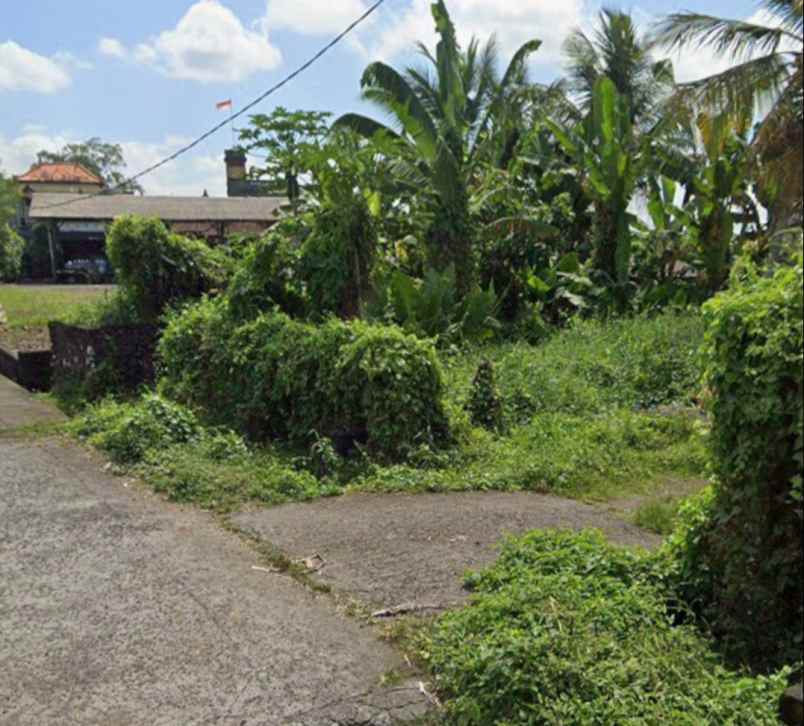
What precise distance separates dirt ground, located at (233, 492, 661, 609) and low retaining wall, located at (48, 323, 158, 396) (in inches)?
231

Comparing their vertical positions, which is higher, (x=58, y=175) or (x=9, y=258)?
(x=58, y=175)

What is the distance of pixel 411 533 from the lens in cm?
520

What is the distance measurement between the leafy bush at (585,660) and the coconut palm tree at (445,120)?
10.8m

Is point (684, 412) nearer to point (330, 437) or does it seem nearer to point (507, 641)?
point (330, 437)

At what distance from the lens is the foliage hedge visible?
6.89 metres

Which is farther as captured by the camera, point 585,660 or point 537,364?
point 537,364

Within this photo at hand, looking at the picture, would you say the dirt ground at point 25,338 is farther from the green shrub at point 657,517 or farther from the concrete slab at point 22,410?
the green shrub at point 657,517

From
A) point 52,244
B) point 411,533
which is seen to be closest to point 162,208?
point 52,244

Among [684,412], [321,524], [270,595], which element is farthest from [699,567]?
[684,412]

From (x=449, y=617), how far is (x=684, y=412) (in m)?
5.54

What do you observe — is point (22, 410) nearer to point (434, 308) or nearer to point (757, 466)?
point (434, 308)

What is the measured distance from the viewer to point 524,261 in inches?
647

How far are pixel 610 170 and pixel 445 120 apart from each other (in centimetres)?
337

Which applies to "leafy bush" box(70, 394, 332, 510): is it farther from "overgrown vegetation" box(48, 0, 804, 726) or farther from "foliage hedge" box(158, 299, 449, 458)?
"foliage hedge" box(158, 299, 449, 458)
